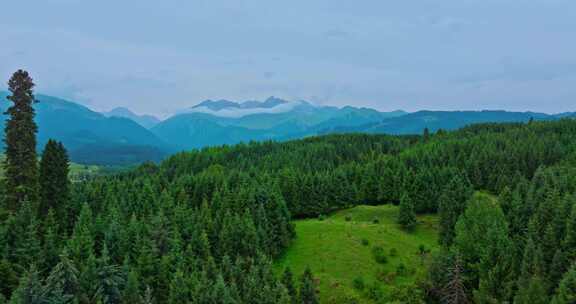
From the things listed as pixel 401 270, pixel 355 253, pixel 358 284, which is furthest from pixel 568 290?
pixel 355 253

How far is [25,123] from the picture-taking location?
65.6m

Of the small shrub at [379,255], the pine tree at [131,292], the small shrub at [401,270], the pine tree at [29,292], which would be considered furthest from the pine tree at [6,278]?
the small shrub at [401,270]

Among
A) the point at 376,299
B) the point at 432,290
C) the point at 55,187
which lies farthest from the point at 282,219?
the point at 55,187

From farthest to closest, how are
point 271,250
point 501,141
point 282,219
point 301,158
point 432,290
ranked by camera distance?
point 301,158 < point 501,141 < point 282,219 < point 271,250 < point 432,290

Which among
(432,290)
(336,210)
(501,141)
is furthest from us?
(501,141)

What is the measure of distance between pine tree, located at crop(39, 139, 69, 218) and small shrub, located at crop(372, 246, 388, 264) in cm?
5146

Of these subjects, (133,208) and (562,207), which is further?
(133,208)

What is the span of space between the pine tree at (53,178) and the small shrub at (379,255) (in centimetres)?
5146

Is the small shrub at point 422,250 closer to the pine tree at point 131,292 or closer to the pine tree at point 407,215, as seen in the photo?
the pine tree at point 407,215

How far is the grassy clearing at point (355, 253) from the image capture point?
70.6 meters

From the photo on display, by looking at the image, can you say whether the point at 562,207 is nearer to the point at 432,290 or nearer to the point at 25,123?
the point at 432,290

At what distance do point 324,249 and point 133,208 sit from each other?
3768cm

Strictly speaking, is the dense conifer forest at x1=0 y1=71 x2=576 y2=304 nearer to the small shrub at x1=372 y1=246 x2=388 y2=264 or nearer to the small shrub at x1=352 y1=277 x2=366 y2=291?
the small shrub at x1=352 y1=277 x2=366 y2=291

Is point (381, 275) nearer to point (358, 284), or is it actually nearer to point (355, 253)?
point (358, 284)
